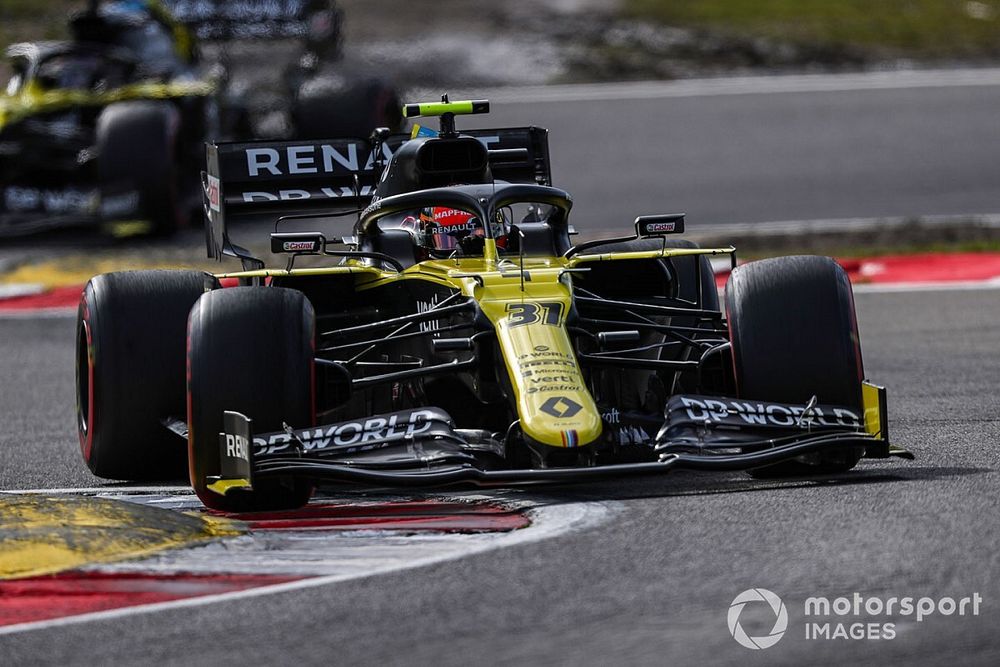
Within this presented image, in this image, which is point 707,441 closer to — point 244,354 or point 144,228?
point 244,354

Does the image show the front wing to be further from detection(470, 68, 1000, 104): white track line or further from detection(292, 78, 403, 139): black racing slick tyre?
detection(470, 68, 1000, 104): white track line

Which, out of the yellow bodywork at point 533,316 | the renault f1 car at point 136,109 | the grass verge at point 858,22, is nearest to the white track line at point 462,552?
the yellow bodywork at point 533,316

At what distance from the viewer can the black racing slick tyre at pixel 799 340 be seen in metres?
6.67

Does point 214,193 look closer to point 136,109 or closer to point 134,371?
point 134,371

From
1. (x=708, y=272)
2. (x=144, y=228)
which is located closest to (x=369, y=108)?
(x=144, y=228)

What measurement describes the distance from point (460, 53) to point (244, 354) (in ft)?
59.3

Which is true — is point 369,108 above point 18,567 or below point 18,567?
above

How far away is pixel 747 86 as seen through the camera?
2227 cm

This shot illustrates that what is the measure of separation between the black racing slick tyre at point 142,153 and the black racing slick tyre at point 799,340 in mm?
9442

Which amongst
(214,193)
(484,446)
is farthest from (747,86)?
(484,446)

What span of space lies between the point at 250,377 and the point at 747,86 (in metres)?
16.7

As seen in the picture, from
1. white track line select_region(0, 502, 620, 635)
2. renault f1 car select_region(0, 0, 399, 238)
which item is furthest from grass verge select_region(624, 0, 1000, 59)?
white track line select_region(0, 502, 620, 635)

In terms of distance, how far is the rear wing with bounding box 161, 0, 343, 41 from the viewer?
1745 centimetres

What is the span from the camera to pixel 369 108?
1708 centimetres
